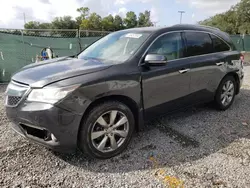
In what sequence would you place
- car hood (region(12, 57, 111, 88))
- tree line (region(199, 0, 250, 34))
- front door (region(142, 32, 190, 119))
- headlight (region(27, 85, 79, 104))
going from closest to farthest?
headlight (region(27, 85, 79, 104))
car hood (region(12, 57, 111, 88))
front door (region(142, 32, 190, 119))
tree line (region(199, 0, 250, 34))

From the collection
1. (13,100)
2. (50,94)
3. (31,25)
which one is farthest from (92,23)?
(50,94)

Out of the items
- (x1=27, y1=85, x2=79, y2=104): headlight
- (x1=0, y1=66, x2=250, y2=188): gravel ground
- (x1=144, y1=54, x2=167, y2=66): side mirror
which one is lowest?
(x1=0, y1=66, x2=250, y2=188): gravel ground

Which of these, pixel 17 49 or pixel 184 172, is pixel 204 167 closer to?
pixel 184 172

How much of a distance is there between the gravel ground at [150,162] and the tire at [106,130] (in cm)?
16

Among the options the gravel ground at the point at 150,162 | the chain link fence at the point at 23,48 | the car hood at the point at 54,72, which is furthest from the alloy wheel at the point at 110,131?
the chain link fence at the point at 23,48

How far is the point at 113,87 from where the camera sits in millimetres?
2637

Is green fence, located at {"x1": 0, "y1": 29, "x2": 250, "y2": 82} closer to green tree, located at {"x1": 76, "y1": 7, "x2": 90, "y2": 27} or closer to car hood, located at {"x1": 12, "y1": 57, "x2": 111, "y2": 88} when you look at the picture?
car hood, located at {"x1": 12, "y1": 57, "x2": 111, "y2": 88}

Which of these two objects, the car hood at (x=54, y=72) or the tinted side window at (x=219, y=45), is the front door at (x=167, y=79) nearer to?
the car hood at (x=54, y=72)

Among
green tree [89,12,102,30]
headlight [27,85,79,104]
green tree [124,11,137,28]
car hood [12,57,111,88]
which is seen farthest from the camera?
green tree [124,11,137,28]

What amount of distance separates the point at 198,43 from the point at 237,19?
4342cm

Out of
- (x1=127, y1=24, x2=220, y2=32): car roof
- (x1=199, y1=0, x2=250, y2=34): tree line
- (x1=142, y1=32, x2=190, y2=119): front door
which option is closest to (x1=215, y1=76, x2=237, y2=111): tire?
(x1=142, y1=32, x2=190, y2=119): front door

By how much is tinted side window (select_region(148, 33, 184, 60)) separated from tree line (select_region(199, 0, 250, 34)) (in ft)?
131

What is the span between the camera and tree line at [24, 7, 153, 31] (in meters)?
73.7

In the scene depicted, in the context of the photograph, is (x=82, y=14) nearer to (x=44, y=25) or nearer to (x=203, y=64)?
(x=44, y=25)
